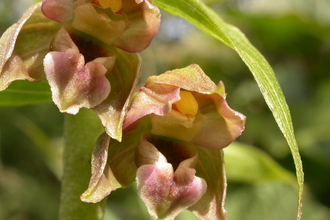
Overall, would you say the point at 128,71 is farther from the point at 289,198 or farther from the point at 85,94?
the point at 289,198

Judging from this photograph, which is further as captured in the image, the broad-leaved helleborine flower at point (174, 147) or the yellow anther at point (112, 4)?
the yellow anther at point (112, 4)

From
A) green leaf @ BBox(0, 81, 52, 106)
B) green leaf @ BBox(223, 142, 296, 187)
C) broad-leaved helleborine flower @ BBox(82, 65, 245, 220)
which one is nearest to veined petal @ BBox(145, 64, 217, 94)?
broad-leaved helleborine flower @ BBox(82, 65, 245, 220)

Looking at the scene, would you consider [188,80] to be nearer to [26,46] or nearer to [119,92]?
[119,92]

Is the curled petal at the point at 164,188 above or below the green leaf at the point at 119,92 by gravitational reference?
below

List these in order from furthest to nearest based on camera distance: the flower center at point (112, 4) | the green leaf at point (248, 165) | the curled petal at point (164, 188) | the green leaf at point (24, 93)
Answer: the green leaf at point (248, 165)
the green leaf at point (24, 93)
the flower center at point (112, 4)
the curled petal at point (164, 188)

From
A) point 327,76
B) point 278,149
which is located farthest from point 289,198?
point 327,76

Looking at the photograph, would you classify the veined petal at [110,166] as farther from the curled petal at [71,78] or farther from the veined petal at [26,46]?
the veined petal at [26,46]

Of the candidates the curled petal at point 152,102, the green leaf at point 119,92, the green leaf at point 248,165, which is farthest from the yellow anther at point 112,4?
the green leaf at point 248,165

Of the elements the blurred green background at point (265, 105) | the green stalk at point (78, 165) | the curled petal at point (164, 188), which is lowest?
the blurred green background at point (265, 105)
